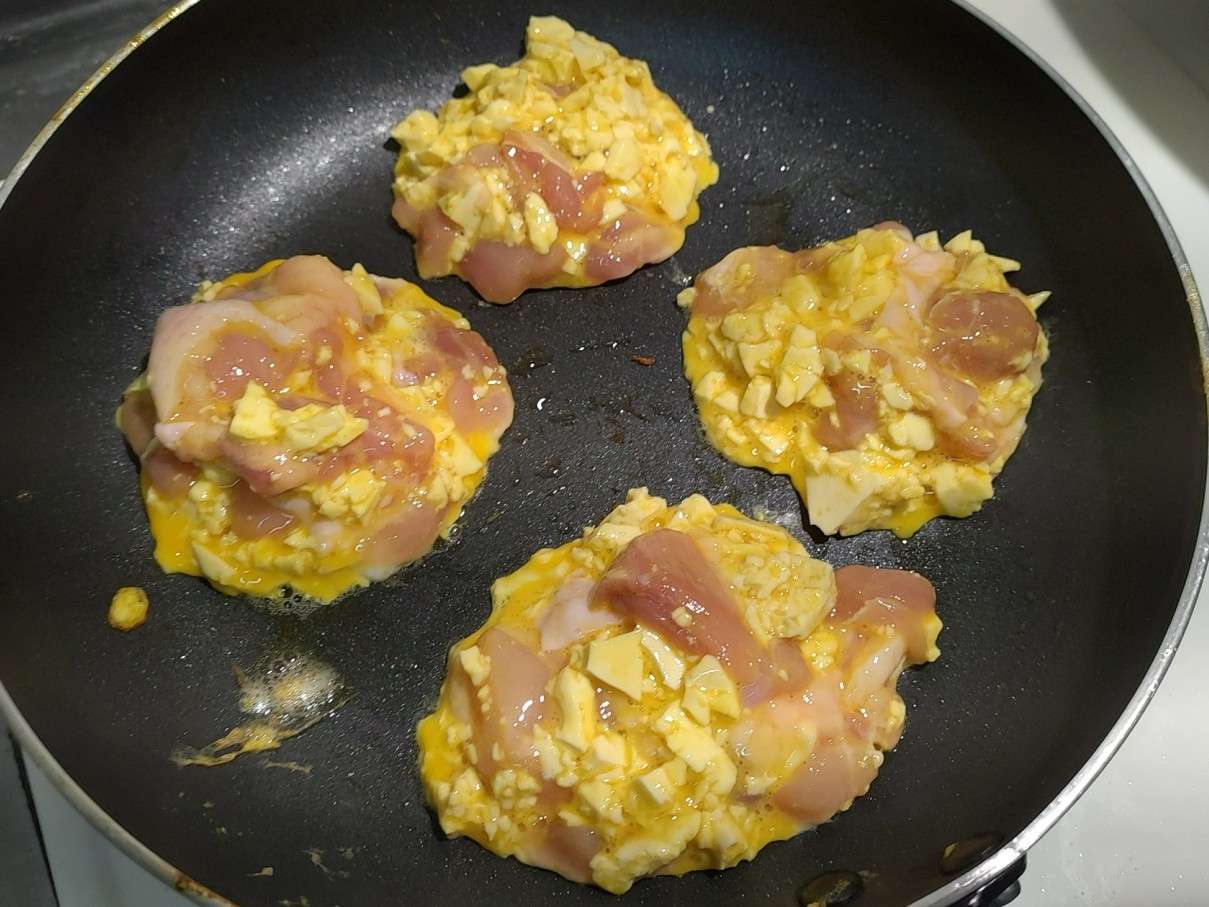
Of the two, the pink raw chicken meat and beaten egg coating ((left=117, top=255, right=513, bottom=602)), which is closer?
the pink raw chicken meat

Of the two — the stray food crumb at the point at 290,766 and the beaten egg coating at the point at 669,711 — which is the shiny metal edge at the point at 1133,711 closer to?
the beaten egg coating at the point at 669,711

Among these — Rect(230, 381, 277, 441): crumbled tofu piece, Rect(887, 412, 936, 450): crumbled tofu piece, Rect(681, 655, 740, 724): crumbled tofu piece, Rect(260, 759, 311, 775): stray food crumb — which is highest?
Rect(230, 381, 277, 441): crumbled tofu piece

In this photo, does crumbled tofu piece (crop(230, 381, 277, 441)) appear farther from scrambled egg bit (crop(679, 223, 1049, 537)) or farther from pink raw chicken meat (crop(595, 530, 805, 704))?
scrambled egg bit (crop(679, 223, 1049, 537))

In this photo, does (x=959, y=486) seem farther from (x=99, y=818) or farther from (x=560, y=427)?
(x=99, y=818)

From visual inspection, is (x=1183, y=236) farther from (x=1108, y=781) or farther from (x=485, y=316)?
(x=485, y=316)

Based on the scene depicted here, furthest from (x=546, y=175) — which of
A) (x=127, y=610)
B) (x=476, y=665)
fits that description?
(x=127, y=610)

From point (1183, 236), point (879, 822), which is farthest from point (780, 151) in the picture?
point (879, 822)

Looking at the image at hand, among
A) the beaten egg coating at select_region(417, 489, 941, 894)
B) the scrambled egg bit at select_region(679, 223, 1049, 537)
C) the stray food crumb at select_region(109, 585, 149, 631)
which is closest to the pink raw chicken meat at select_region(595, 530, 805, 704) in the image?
the beaten egg coating at select_region(417, 489, 941, 894)

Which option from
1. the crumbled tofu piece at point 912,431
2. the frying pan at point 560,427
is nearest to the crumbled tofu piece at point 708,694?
the frying pan at point 560,427
